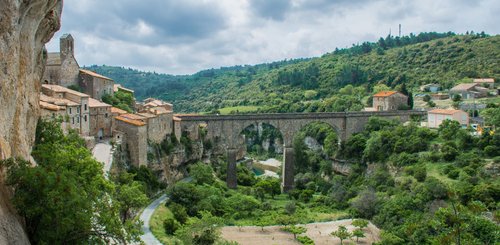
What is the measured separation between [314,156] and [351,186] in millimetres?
13670

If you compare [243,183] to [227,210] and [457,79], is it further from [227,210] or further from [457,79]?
[457,79]

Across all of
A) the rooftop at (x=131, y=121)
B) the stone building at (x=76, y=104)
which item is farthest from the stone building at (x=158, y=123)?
the stone building at (x=76, y=104)

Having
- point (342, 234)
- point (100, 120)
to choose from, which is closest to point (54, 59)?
point (100, 120)

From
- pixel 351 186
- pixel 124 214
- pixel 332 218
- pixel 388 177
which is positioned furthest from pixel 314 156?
pixel 124 214

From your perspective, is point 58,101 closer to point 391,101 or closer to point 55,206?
point 55,206

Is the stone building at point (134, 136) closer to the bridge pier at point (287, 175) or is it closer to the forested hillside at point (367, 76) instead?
the bridge pier at point (287, 175)

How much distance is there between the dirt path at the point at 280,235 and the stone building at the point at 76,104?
14.9 metres

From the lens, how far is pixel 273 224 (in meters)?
44.7

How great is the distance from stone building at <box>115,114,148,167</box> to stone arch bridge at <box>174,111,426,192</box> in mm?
9697

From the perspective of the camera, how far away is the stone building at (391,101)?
249 feet

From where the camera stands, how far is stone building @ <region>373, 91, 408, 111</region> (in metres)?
76.0

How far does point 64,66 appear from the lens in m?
51.4

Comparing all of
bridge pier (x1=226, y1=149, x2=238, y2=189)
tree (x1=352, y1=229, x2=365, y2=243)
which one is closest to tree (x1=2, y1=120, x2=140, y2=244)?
tree (x1=352, y1=229, x2=365, y2=243)

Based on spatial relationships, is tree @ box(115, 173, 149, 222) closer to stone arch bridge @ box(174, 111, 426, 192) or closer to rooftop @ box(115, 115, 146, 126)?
rooftop @ box(115, 115, 146, 126)
